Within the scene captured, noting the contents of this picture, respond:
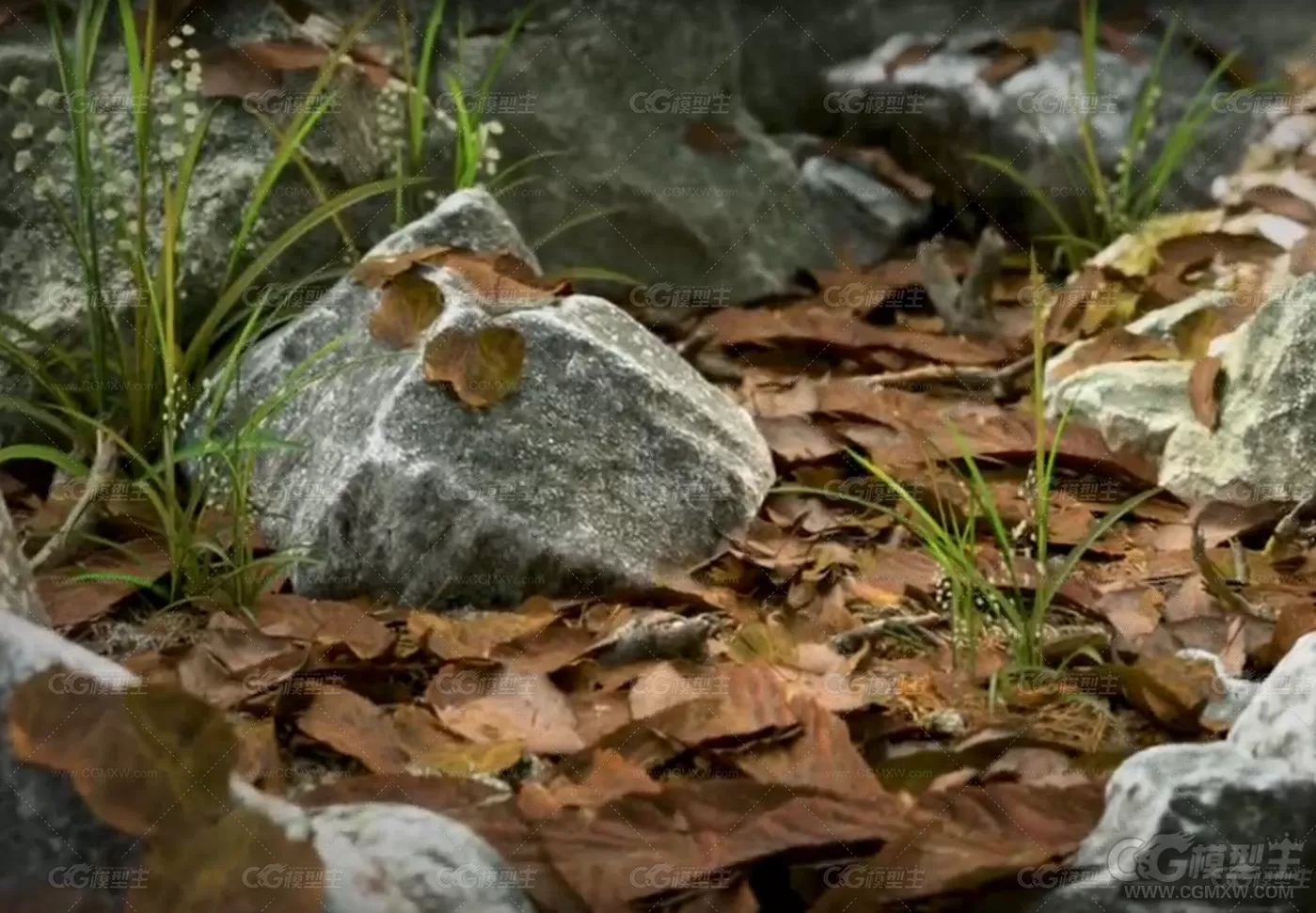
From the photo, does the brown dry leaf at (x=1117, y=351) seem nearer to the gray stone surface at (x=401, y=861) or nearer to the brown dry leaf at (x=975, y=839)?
the brown dry leaf at (x=975, y=839)

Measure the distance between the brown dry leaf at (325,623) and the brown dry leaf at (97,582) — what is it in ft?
0.59

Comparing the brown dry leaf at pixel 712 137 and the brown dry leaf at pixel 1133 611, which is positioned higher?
the brown dry leaf at pixel 712 137

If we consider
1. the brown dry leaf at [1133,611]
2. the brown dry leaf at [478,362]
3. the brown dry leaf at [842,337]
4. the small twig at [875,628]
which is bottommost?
the brown dry leaf at [842,337]

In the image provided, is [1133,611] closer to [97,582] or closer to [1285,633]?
[1285,633]

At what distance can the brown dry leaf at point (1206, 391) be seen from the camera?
219 centimetres

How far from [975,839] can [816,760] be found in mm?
209

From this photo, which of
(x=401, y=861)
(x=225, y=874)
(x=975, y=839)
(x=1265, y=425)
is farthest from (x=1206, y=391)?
(x=225, y=874)

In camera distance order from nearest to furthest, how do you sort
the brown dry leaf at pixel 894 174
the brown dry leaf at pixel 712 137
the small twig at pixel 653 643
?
the small twig at pixel 653 643
the brown dry leaf at pixel 712 137
the brown dry leaf at pixel 894 174

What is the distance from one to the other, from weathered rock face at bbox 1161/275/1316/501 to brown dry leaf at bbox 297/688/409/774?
1248 mm

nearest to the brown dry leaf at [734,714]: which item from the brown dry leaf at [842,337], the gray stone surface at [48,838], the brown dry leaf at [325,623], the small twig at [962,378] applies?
the brown dry leaf at [325,623]

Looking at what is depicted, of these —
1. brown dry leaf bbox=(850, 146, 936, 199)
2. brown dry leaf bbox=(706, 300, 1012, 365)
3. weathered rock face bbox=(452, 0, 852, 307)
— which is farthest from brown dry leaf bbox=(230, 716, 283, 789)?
brown dry leaf bbox=(850, 146, 936, 199)

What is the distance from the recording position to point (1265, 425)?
2.11m

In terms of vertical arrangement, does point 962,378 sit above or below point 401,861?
below

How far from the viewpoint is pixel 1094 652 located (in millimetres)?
1692
